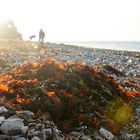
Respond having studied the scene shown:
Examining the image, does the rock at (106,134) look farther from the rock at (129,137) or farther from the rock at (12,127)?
the rock at (12,127)

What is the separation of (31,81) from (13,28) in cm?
6656

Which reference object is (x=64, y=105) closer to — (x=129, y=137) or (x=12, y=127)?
(x=129, y=137)

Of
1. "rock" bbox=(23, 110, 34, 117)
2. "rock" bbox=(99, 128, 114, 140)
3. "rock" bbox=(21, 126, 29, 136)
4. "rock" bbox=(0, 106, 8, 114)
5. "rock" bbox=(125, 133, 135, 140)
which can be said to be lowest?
"rock" bbox=(125, 133, 135, 140)

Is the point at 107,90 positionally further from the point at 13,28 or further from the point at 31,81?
the point at 13,28

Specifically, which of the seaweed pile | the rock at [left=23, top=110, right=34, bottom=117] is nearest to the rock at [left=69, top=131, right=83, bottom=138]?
the seaweed pile

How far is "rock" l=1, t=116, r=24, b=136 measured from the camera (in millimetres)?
11484

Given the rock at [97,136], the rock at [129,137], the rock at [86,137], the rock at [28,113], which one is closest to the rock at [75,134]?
the rock at [86,137]

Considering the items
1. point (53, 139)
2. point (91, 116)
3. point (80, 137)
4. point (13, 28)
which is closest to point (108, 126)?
point (91, 116)

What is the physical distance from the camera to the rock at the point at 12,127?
11484 millimetres

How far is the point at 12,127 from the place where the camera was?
11555 mm

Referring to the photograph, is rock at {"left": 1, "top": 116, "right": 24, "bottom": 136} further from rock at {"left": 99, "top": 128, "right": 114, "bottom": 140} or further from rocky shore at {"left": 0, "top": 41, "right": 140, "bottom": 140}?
rock at {"left": 99, "top": 128, "right": 114, "bottom": 140}

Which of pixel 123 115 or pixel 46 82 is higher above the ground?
pixel 46 82

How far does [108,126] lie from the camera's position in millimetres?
14039

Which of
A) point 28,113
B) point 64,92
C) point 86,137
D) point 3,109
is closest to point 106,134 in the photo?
point 86,137
